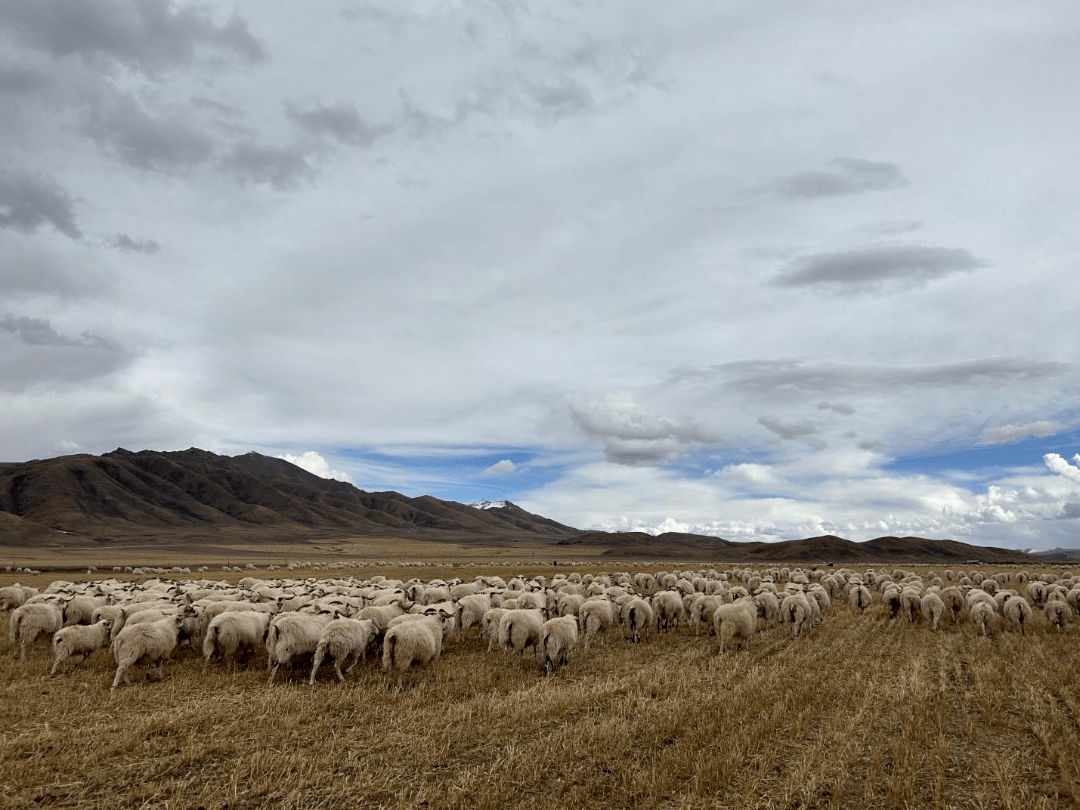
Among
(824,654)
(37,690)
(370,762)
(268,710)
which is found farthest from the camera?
(824,654)

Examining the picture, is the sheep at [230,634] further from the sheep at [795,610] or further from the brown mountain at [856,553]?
the brown mountain at [856,553]

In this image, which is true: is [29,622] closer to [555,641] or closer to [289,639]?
[289,639]

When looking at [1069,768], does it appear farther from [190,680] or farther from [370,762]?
[190,680]

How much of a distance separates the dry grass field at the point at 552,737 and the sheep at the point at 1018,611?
6.07 meters

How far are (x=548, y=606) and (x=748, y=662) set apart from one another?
8.29 meters

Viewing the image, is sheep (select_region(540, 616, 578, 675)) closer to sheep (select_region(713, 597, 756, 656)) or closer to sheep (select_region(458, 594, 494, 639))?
sheep (select_region(458, 594, 494, 639))

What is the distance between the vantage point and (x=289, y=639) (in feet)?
42.2

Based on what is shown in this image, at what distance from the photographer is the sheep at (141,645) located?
12508 millimetres

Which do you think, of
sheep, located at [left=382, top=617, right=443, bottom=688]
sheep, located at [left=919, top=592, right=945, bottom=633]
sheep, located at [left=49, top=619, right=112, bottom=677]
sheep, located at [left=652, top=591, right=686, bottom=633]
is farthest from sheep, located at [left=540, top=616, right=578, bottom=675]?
sheep, located at [left=919, top=592, right=945, bottom=633]

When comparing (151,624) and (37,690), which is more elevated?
(151,624)

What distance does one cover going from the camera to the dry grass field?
736 cm

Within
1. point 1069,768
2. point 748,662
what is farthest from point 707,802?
point 748,662

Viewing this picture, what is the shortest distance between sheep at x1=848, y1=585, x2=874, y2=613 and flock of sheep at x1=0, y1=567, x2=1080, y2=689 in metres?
0.06

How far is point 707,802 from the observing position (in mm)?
7207
